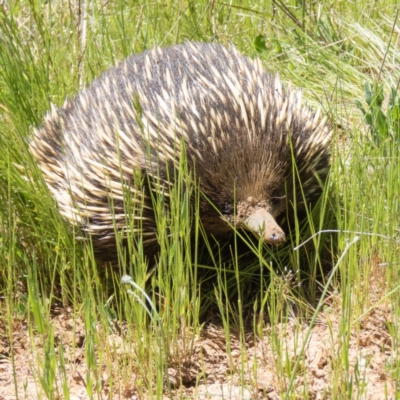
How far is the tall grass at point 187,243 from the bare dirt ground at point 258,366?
0.03 metres

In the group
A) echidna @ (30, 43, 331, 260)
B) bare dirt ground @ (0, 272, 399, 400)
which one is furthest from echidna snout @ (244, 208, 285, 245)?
bare dirt ground @ (0, 272, 399, 400)

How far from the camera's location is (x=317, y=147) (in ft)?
9.21

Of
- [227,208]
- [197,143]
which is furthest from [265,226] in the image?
[197,143]

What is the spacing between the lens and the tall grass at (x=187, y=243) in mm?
2254

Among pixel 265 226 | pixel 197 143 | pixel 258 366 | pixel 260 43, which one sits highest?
pixel 260 43

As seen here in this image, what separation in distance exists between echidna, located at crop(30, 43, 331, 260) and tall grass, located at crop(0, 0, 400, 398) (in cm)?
8

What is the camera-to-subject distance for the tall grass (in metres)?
2.25

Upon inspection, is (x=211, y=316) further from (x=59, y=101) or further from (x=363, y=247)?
(x=59, y=101)

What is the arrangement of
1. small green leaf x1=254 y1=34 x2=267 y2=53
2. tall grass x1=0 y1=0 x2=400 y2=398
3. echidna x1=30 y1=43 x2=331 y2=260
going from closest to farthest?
tall grass x1=0 y1=0 x2=400 y2=398, echidna x1=30 y1=43 x2=331 y2=260, small green leaf x1=254 y1=34 x2=267 y2=53

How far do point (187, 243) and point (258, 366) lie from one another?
1.60 feet

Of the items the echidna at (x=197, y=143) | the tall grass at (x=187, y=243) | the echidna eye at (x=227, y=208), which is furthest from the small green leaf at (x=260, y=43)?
the echidna eye at (x=227, y=208)

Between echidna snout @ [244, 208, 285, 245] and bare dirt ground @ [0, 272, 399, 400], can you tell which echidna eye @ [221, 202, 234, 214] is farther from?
bare dirt ground @ [0, 272, 399, 400]

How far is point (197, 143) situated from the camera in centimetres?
260

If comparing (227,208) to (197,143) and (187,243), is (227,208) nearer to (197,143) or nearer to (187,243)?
(197,143)
